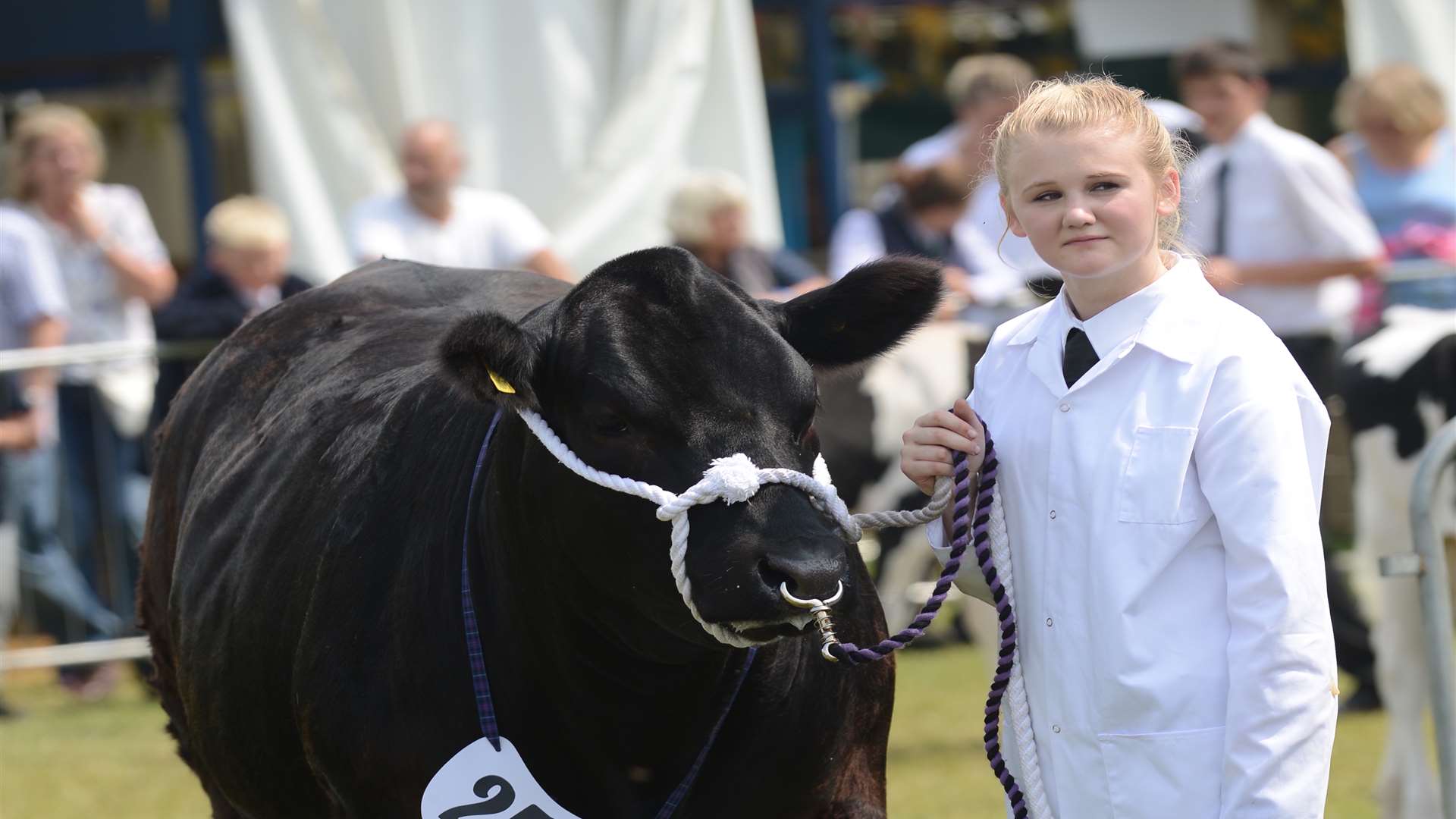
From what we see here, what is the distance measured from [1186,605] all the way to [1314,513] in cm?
23

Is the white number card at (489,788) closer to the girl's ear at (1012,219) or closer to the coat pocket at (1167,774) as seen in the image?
the coat pocket at (1167,774)

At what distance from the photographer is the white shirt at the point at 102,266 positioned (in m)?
8.97

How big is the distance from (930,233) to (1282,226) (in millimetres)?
1549

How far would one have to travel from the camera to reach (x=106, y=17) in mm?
11852

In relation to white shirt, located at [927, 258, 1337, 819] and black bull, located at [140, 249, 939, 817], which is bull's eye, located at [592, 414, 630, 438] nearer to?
black bull, located at [140, 249, 939, 817]

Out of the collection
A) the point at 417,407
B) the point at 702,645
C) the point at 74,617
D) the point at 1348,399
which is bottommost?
the point at 74,617

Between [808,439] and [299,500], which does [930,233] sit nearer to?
[299,500]

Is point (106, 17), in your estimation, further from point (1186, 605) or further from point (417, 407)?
point (1186, 605)

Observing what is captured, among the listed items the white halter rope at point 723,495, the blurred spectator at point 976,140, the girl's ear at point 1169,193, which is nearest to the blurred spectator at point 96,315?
the blurred spectator at point 976,140

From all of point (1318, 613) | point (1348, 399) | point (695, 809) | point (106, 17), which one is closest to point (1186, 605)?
point (1318, 613)

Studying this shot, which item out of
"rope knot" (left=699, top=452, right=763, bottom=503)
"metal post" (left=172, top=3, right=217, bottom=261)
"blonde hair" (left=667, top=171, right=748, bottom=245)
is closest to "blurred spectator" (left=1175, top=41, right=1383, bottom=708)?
"blonde hair" (left=667, top=171, right=748, bottom=245)

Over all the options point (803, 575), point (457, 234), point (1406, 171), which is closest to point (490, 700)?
point (803, 575)

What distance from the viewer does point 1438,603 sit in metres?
4.26

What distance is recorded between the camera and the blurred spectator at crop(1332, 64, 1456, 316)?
7430 mm
